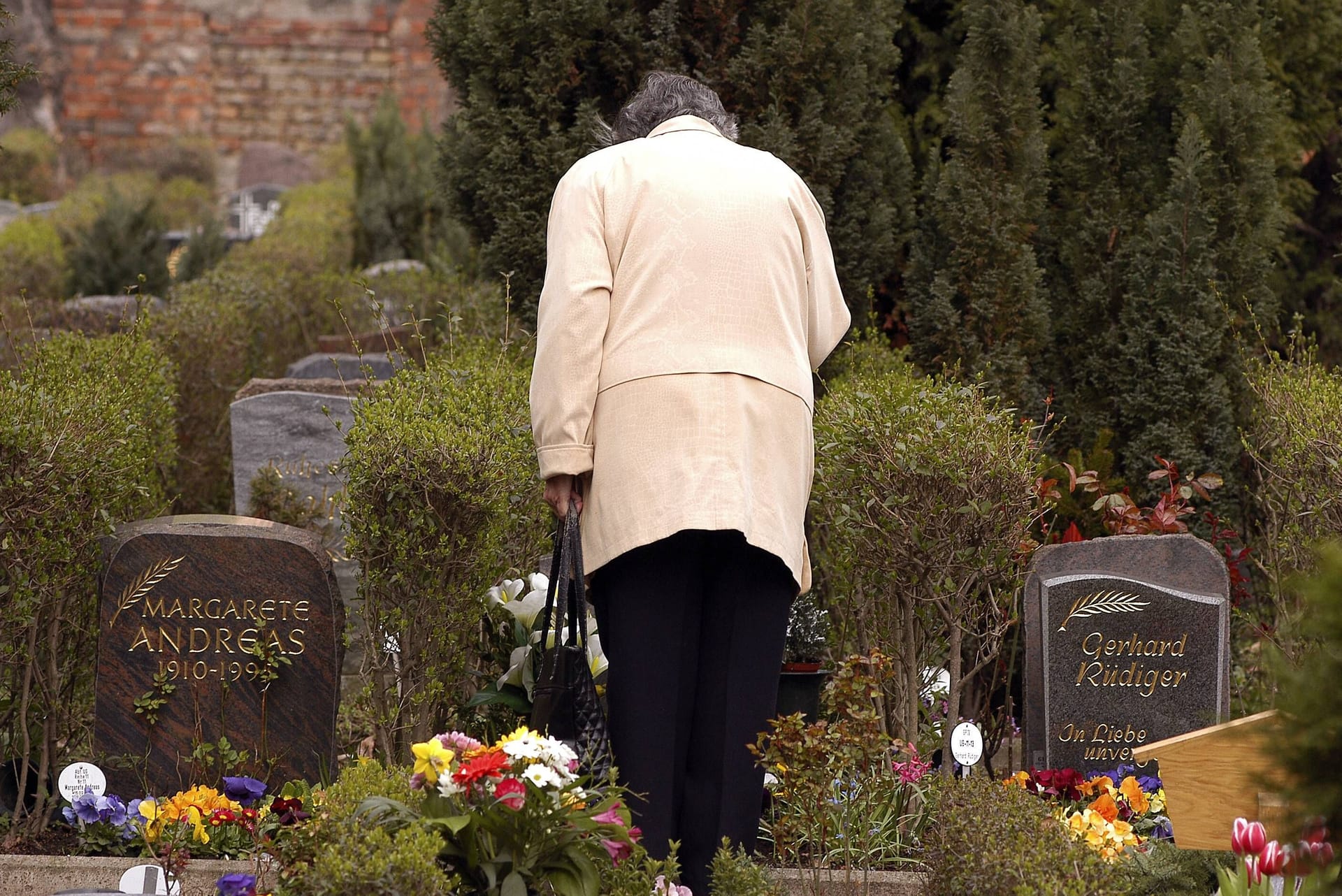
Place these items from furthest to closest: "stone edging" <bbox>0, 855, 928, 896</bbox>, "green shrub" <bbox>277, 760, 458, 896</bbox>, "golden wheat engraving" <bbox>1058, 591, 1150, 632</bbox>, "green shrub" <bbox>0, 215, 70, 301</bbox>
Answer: "green shrub" <bbox>0, 215, 70, 301</bbox> < "golden wheat engraving" <bbox>1058, 591, 1150, 632</bbox> < "stone edging" <bbox>0, 855, 928, 896</bbox> < "green shrub" <bbox>277, 760, 458, 896</bbox>

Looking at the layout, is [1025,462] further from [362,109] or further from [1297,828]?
[362,109]

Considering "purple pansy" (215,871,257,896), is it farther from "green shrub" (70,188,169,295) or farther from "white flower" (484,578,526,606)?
"green shrub" (70,188,169,295)

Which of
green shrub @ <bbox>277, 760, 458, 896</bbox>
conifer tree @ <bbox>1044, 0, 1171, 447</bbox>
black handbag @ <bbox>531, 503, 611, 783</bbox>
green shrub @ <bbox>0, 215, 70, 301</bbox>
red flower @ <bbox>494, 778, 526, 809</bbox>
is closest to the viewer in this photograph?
green shrub @ <bbox>277, 760, 458, 896</bbox>

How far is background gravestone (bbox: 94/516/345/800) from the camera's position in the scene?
12.4 feet

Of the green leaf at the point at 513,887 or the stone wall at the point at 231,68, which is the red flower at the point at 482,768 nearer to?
the green leaf at the point at 513,887

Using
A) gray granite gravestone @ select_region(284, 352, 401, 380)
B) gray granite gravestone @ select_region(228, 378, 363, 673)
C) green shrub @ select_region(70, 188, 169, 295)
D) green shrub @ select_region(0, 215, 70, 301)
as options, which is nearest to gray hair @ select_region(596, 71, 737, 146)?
gray granite gravestone @ select_region(228, 378, 363, 673)

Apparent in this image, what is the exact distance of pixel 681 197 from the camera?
3.11m

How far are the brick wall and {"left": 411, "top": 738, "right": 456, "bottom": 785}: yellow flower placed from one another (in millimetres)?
17218

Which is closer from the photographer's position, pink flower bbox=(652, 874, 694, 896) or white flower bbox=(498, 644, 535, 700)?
pink flower bbox=(652, 874, 694, 896)

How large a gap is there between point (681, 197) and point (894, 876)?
1690 mm

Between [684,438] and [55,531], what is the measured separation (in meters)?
1.70

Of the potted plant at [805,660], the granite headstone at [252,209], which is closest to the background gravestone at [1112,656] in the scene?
the potted plant at [805,660]

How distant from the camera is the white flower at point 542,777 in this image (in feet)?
9.21

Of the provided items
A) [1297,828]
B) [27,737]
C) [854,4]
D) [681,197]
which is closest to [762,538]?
[681,197]
